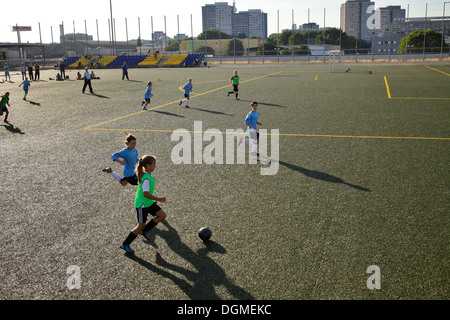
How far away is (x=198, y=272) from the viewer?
5750mm

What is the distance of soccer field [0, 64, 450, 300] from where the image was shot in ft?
17.8

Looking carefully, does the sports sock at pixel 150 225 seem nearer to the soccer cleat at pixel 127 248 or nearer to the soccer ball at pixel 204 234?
the soccer cleat at pixel 127 248

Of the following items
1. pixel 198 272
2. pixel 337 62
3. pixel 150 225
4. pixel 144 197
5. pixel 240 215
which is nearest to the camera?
pixel 198 272

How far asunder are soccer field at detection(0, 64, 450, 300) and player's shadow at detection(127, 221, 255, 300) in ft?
0.09

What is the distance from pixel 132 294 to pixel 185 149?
794cm

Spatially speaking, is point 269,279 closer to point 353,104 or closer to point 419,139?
point 419,139

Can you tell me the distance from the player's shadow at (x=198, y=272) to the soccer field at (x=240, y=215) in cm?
3

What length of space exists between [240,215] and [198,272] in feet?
6.87

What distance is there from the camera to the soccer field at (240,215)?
5.43 metres

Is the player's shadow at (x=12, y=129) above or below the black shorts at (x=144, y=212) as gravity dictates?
above

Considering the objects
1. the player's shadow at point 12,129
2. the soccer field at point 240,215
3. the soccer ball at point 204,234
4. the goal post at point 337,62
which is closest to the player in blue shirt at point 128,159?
the soccer field at point 240,215

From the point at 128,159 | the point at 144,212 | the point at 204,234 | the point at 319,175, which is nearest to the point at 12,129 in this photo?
the point at 128,159

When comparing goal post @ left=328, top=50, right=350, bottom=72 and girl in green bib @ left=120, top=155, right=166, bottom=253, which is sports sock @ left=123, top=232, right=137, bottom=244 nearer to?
girl in green bib @ left=120, top=155, right=166, bottom=253

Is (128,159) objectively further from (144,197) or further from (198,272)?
(198,272)
